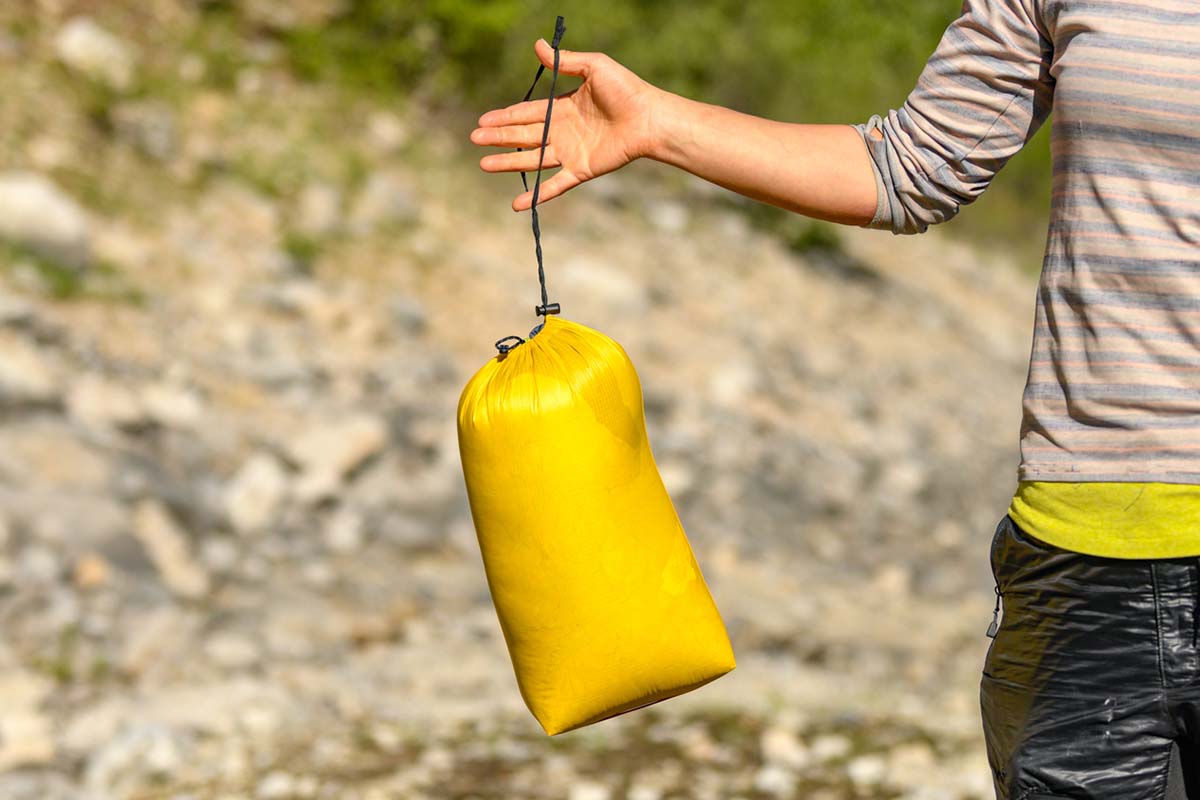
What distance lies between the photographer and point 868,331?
6520 mm

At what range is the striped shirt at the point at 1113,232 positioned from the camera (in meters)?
1.23

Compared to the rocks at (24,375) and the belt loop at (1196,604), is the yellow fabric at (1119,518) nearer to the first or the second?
the belt loop at (1196,604)

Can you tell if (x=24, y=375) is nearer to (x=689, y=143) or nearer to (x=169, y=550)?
(x=169, y=550)

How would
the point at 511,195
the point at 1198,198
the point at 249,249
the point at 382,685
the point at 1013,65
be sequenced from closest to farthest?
the point at 1198,198, the point at 1013,65, the point at 382,685, the point at 249,249, the point at 511,195

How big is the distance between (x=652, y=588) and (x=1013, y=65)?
697 mm

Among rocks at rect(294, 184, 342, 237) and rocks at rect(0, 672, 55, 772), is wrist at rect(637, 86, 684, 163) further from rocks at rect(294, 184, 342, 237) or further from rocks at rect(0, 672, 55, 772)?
rocks at rect(294, 184, 342, 237)

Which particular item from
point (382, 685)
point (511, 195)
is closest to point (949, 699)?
point (382, 685)

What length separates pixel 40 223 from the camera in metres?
4.51

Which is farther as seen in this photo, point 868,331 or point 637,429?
point 868,331

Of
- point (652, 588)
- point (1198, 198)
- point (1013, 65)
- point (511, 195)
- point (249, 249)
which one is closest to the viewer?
point (1198, 198)

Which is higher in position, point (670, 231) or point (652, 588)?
point (670, 231)

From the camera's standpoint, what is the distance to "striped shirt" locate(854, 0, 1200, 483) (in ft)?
4.03

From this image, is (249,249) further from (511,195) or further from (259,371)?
(511,195)

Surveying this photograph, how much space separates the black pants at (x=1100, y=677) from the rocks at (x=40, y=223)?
154 inches
